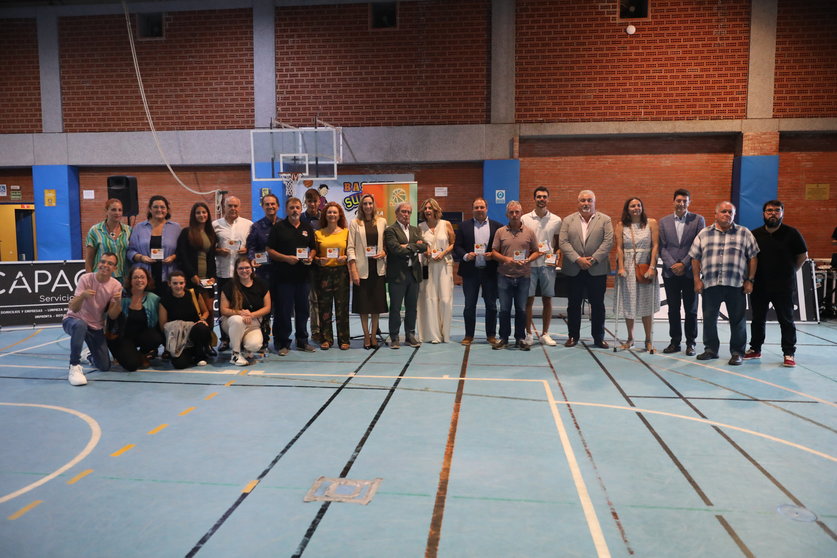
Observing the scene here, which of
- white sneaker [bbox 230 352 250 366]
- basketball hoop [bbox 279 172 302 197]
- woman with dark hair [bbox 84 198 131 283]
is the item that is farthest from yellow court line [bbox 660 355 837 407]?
basketball hoop [bbox 279 172 302 197]

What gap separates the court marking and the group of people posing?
65 cm

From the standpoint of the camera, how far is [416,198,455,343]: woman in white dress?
21.5ft

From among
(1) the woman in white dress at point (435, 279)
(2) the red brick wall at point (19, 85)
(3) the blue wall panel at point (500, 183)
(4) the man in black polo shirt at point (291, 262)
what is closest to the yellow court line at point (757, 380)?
(1) the woman in white dress at point (435, 279)

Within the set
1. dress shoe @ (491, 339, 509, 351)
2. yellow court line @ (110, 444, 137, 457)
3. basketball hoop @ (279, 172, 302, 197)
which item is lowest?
yellow court line @ (110, 444, 137, 457)

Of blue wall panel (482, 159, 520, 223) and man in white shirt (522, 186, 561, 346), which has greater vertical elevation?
blue wall panel (482, 159, 520, 223)

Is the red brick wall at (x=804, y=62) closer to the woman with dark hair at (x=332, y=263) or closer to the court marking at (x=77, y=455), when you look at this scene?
the woman with dark hair at (x=332, y=263)

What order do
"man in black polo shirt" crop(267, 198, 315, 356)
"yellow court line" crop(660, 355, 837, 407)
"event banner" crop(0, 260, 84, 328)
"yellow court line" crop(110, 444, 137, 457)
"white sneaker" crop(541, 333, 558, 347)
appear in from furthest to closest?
"event banner" crop(0, 260, 84, 328)
"white sneaker" crop(541, 333, 558, 347)
"man in black polo shirt" crop(267, 198, 315, 356)
"yellow court line" crop(660, 355, 837, 407)
"yellow court line" crop(110, 444, 137, 457)

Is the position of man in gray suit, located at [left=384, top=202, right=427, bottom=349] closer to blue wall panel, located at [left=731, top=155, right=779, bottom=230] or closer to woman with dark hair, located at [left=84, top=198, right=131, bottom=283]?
woman with dark hair, located at [left=84, top=198, right=131, bottom=283]

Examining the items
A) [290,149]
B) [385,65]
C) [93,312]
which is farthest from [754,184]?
[93,312]

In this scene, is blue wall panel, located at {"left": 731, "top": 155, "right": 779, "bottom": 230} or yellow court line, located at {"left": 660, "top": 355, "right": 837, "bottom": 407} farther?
blue wall panel, located at {"left": 731, "top": 155, "right": 779, "bottom": 230}

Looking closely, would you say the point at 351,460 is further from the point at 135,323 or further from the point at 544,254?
the point at 544,254

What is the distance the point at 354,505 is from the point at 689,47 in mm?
10842

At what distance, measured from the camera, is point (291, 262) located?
590 centimetres

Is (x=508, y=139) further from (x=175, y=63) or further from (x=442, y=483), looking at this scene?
(x=442, y=483)
